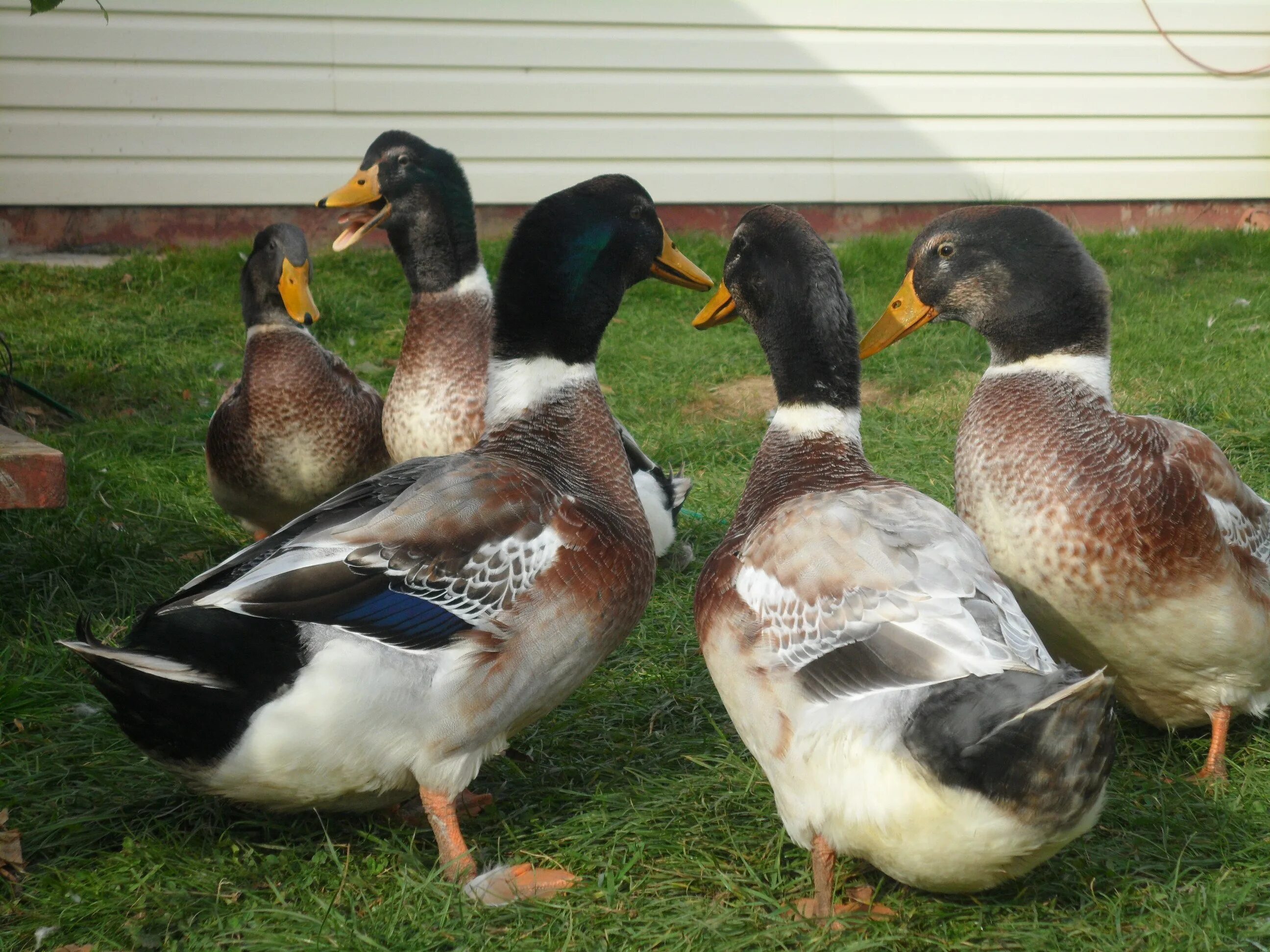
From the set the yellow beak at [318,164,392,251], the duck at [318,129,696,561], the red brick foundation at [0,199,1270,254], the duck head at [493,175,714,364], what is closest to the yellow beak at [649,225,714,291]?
the duck head at [493,175,714,364]

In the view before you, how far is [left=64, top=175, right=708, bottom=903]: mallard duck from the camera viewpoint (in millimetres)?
2344

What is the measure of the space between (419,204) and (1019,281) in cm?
216

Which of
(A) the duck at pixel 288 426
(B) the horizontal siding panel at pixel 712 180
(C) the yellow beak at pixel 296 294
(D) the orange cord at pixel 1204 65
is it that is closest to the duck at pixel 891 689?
(A) the duck at pixel 288 426

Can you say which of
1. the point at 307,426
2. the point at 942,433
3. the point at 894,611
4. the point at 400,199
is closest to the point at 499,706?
the point at 894,611

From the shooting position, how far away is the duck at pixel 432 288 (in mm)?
4023

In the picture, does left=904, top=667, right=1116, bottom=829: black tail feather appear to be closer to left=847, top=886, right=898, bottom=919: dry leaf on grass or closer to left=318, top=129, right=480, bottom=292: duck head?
left=847, top=886, right=898, bottom=919: dry leaf on grass

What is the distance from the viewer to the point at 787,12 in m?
8.35

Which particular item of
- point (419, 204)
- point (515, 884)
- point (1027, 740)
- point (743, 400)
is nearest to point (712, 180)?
point (743, 400)

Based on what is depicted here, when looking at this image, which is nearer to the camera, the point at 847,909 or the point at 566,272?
the point at 847,909

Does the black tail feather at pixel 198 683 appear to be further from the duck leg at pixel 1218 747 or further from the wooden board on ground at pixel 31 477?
the duck leg at pixel 1218 747

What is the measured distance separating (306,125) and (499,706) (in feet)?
20.8

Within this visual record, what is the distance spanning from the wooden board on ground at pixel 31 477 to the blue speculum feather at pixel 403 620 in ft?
3.91

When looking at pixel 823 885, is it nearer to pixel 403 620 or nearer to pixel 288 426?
pixel 403 620

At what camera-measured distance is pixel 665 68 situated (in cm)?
838
